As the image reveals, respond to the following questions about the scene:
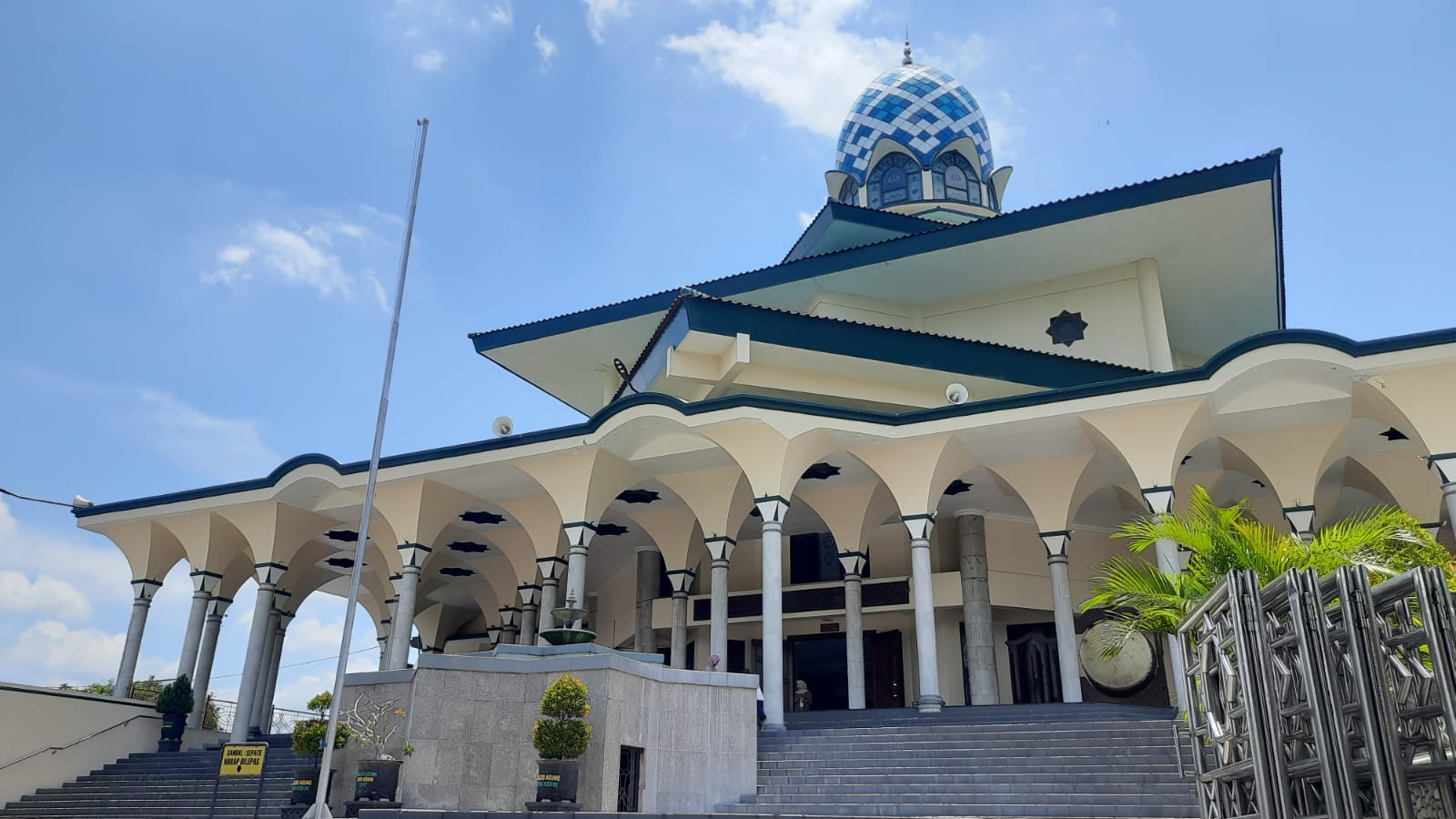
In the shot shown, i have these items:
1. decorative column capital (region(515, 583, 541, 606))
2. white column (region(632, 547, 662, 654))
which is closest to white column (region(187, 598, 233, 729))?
decorative column capital (region(515, 583, 541, 606))

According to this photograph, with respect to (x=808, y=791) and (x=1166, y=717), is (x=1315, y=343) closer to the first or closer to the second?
(x=1166, y=717)

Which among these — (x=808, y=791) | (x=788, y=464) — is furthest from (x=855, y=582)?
(x=808, y=791)

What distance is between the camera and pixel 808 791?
11422 mm

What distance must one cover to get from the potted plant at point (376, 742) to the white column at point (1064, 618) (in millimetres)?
9589

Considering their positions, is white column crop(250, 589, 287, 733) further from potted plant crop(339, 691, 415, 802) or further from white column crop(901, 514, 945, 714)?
white column crop(901, 514, 945, 714)

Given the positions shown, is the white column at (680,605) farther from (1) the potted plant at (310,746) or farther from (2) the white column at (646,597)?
(1) the potted plant at (310,746)

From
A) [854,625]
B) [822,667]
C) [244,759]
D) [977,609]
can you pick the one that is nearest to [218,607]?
[244,759]

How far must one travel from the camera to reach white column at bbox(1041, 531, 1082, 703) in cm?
1534

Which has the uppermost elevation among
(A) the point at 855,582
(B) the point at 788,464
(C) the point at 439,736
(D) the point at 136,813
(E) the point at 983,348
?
(E) the point at 983,348

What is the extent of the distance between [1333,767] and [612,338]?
64.5ft

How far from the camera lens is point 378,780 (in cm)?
1069

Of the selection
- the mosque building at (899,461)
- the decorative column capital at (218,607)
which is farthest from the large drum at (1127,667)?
the decorative column capital at (218,607)

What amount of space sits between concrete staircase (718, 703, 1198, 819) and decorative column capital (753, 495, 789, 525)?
328 centimetres

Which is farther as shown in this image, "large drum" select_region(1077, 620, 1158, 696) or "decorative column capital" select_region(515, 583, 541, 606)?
"decorative column capital" select_region(515, 583, 541, 606)
